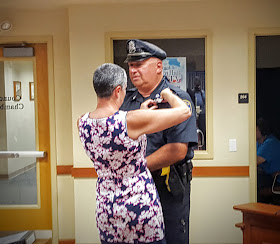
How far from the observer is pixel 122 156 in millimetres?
1909

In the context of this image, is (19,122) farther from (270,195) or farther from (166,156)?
(270,195)

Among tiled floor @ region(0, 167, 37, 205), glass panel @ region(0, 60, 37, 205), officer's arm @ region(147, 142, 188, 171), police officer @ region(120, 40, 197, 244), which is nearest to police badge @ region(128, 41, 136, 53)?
police officer @ region(120, 40, 197, 244)

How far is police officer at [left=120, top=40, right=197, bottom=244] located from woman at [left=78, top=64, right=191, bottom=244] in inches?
10.3

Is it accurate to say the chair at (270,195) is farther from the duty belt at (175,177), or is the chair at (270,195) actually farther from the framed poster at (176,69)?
the duty belt at (175,177)

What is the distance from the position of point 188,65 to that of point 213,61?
0.24 meters

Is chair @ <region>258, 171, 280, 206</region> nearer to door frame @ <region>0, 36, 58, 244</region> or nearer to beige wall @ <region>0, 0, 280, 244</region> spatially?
beige wall @ <region>0, 0, 280, 244</region>

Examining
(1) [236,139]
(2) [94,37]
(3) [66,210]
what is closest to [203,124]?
(1) [236,139]

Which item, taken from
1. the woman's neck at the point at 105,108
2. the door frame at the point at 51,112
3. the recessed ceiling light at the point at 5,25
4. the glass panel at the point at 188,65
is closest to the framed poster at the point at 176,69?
the glass panel at the point at 188,65

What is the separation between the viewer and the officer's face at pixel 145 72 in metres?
2.26

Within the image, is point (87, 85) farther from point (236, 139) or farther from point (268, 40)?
point (268, 40)

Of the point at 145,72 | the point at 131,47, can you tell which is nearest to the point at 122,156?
the point at 145,72

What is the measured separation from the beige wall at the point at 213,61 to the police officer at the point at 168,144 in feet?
5.10

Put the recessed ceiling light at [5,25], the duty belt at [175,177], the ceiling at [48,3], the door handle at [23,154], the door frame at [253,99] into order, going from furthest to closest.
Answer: the door handle at [23,154]
the recessed ceiling light at [5,25]
the door frame at [253,99]
the ceiling at [48,3]
the duty belt at [175,177]

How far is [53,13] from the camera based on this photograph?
3992 millimetres
